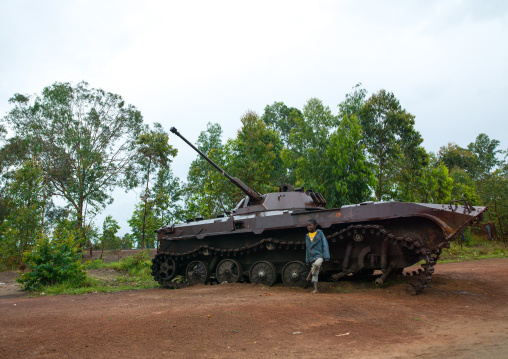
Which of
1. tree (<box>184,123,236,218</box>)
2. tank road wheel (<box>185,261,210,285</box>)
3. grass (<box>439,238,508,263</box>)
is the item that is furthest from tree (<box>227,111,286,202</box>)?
tank road wheel (<box>185,261,210,285</box>)

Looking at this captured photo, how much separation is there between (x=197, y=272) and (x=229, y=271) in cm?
123

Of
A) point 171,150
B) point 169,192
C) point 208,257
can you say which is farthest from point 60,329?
point 169,192

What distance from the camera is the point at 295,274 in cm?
999

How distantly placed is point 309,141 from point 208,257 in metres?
15.1

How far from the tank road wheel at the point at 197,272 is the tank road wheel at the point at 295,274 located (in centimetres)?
270

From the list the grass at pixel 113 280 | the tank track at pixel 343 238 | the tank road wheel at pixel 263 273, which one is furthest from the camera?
the grass at pixel 113 280

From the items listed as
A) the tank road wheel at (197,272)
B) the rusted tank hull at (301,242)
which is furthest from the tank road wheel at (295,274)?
the tank road wheel at (197,272)

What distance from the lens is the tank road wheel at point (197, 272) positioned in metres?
12.0

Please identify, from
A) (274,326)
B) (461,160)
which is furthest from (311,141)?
(461,160)

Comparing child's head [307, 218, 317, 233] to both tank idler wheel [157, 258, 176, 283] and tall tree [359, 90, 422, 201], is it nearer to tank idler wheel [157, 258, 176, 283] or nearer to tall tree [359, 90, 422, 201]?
tank idler wheel [157, 258, 176, 283]

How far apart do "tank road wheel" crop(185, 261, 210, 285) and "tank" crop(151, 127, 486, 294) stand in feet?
0.09

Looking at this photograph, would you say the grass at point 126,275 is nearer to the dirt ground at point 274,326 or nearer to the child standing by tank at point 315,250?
the child standing by tank at point 315,250

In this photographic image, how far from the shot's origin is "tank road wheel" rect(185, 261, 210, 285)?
39.5ft

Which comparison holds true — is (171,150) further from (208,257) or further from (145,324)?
(145,324)
